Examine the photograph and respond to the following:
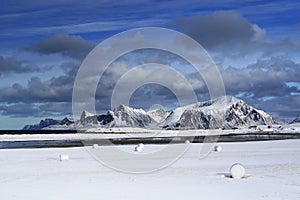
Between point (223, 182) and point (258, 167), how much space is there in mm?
7588

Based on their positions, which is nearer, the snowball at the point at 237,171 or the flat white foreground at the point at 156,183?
the flat white foreground at the point at 156,183

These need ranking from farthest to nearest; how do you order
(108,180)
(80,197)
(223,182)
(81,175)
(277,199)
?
(81,175), (108,180), (223,182), (80,197), (277,199)

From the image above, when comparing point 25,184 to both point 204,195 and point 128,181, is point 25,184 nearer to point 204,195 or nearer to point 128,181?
point 128,181

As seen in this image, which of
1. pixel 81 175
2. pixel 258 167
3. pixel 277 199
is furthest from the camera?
pixel 258 167

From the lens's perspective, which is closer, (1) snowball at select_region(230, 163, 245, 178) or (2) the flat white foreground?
(2) the flat white foreground

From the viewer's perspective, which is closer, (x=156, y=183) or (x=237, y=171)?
(x=156, y=183)

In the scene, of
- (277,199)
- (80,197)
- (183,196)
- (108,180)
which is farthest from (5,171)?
(277,199)

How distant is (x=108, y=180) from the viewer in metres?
24.0

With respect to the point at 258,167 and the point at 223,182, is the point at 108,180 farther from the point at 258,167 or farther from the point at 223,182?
the point at 258,167

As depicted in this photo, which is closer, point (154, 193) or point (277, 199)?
point (277, 199)

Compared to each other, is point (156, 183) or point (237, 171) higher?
point (237, 171)

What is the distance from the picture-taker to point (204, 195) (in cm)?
1883

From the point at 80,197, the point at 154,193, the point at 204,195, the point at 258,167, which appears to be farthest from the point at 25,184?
the point at 258,167

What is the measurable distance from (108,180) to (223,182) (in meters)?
5.42
